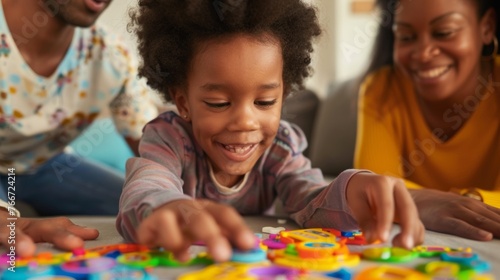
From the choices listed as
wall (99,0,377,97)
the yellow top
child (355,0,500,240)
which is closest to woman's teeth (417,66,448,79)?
child (355,0,500,240)

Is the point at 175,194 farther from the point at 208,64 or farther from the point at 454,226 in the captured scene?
the point at 454,226

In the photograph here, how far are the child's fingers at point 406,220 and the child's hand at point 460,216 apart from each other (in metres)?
0.22

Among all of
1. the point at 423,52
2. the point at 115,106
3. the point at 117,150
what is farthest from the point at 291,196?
the point at 117,150

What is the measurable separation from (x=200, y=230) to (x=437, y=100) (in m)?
0.98

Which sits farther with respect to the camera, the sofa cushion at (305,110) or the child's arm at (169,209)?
the sofa cushion at (305,110)

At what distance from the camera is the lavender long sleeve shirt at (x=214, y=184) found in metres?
0.80

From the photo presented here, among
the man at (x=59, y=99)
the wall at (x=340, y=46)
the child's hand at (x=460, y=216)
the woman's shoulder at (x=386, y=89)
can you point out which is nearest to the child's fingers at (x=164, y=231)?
the child's hand at (x=460, y=216)

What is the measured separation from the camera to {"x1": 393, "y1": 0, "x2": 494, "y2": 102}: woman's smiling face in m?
1.31

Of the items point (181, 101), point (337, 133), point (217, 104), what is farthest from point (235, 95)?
point (337, 133)

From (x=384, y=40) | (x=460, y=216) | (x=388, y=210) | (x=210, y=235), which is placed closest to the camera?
(x=210, y=235)

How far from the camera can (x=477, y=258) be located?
729 millimetres

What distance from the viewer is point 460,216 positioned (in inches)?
37.5

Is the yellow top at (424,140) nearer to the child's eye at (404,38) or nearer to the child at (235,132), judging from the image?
the child's eye at (404,38)

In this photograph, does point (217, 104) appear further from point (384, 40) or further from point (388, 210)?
point (384, 40)
